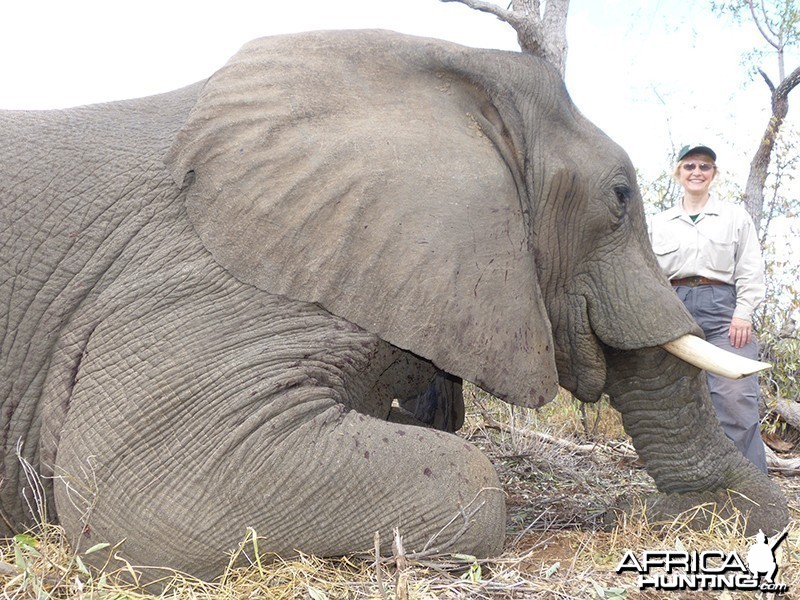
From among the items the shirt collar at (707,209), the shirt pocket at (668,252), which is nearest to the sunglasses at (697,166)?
the shirt collar at (707,209)

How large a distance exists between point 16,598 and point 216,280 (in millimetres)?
1116

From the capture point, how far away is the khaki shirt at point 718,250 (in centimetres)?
478

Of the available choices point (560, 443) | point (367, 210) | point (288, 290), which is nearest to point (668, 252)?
point (560, 443)

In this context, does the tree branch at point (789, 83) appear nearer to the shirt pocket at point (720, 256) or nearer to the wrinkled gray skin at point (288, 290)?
the shirt pocket at point (720, 256)

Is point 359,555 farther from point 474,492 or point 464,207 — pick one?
point 464,207

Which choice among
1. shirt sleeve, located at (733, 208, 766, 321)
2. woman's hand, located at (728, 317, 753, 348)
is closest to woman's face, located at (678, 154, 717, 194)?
shirt sleeve, located at (733, 208, 766, 321)

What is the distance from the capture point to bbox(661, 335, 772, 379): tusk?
10.7 ft

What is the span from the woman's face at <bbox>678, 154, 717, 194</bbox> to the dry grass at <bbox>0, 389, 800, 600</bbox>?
5.53ft

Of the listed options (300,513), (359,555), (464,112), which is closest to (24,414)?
(300,513)

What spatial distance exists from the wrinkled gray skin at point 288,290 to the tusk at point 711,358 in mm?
63

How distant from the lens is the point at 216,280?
112 inches

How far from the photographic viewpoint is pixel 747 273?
4766 mm

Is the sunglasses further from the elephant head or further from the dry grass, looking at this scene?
the dry grass

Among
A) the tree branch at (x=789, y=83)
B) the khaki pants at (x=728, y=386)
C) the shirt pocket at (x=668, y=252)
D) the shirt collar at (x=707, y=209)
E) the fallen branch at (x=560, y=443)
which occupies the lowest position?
the fallen branch at (x=560, y=443)
